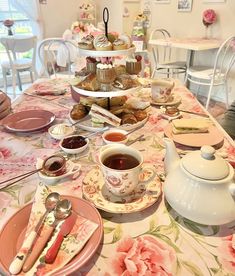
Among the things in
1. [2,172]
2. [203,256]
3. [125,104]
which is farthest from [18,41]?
[203,256]

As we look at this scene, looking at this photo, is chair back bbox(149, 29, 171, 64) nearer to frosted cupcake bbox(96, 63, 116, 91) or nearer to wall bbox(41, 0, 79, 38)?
wall bbox(41, 0, 79, 38)

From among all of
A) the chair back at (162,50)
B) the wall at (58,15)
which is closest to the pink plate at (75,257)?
the chair back at (162,50)

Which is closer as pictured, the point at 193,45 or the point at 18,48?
the point at 193,45

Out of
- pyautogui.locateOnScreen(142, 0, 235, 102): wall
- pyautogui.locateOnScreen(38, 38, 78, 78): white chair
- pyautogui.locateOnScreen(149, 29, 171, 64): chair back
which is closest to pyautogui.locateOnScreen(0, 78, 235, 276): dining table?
pyautogui.locateOnScreen(38, 38, 78, 78): white chair

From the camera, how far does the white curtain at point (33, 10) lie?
3.83 meters

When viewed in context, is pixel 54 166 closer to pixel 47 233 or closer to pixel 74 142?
pixel 74 142

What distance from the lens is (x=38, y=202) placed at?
0.62 meters

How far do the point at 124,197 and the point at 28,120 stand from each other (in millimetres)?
650

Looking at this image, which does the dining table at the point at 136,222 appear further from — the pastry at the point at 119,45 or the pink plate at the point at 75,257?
the pastry at the point at 119,45

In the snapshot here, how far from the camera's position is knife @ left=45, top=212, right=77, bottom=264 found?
495mm

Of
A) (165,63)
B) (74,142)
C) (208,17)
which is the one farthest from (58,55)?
(74,142)

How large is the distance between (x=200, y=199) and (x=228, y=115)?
3.78ft

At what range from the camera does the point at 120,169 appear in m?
0.66

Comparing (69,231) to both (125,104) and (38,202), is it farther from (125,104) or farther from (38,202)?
(125,104)
